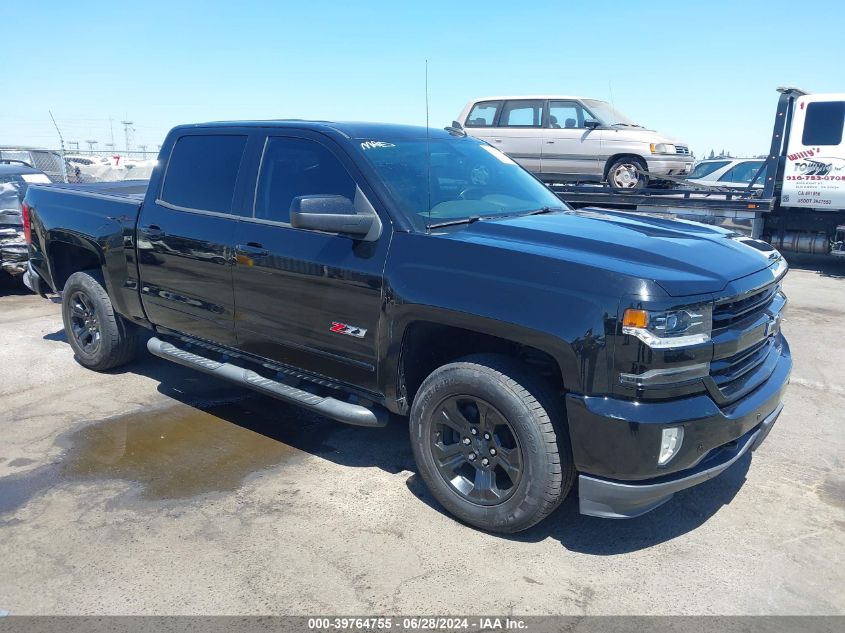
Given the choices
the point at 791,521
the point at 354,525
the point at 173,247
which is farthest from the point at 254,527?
the point at 791,521

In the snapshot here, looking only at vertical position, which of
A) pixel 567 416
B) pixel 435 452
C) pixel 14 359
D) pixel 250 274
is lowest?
pixel 14 359

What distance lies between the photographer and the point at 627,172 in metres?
11.8

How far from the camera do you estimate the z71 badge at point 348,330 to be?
3668 mm

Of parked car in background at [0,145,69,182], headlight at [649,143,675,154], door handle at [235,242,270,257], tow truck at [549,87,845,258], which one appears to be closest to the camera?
door handle at [235,242,270,257]

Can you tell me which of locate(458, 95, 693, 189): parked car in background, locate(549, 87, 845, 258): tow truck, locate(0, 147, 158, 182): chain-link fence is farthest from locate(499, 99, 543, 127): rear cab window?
locate(0, 147, 158, 182): chain-link fence

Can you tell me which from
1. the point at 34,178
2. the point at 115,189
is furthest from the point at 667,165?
the point at 34,178

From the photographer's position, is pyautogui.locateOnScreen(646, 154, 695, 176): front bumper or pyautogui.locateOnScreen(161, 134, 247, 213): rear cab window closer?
pyautogui.locateOnScreen(161, 134, 247, 213): rear cab window

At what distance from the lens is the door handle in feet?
13.4

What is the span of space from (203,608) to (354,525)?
870 mm

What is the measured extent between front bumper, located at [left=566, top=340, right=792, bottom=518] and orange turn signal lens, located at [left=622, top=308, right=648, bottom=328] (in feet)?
1.07

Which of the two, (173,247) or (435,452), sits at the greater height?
(173,247)

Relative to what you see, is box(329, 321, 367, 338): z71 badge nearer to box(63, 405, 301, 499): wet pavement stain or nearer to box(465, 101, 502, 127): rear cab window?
box(63, 405, 301, 499): wet pavement stain

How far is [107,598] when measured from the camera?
114 inches

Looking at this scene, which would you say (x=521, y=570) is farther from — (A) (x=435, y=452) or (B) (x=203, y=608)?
(B) (x=203, y=608)
